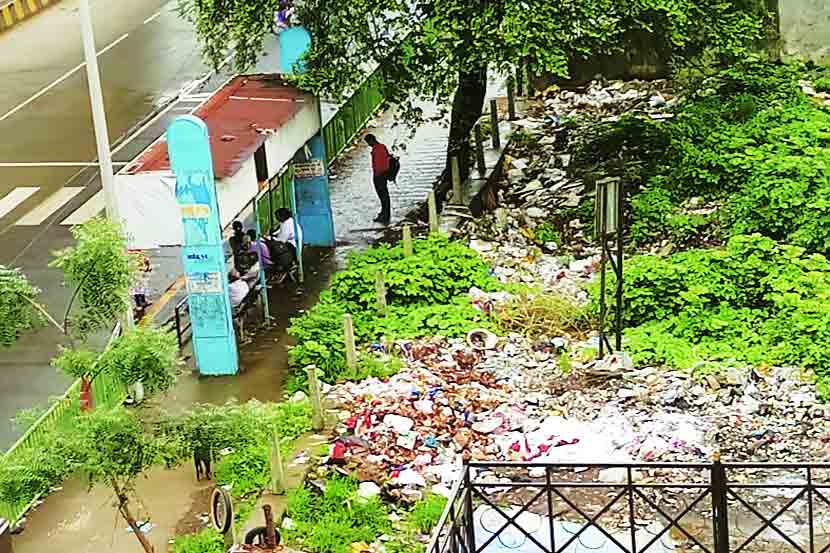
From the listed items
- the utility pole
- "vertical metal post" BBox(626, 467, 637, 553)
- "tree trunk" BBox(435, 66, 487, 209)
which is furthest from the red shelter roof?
"vertical metal post" BBox(626, 467, 637, 553)

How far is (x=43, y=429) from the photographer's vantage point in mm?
12469

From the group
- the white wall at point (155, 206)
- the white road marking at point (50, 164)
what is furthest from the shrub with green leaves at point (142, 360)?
the white road marking at point (50, 164)

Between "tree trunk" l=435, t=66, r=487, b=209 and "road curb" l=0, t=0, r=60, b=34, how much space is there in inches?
640

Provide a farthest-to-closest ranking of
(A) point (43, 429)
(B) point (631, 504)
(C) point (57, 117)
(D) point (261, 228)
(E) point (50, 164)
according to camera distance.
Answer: (C) point (57, 117) < (E) point (50, 164) < (D) point (261, 228) < (A) point (43, 429) < (B) point (631, 504)

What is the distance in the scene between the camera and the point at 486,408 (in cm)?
1366

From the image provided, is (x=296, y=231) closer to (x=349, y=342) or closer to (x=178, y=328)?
(x=178, y=328)

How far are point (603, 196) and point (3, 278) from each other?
19.7 feet

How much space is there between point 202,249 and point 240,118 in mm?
2468

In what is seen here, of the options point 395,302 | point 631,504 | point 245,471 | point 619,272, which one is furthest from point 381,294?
point 631,504

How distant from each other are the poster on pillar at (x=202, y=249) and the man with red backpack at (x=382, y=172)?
5.45 metres

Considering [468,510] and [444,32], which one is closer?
[468,510]

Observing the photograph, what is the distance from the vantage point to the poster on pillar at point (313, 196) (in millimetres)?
19078

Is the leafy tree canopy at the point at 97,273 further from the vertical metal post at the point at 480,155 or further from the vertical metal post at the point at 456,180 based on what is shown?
the vertical metal post at the point at 480,155

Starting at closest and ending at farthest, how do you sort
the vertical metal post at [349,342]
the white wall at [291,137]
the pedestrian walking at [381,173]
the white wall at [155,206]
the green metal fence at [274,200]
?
1. the vertical metal post at [349,342]
2. the white wall at [155,206]
3. the white wall at [291,137]
4. the green metal fence at [274,200]
5. the pedestrian walking at [381,173]
